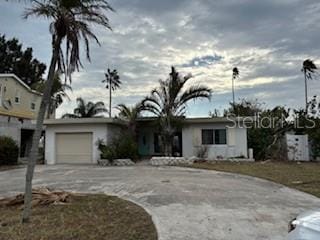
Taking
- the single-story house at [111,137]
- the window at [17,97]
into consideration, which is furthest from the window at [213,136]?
the window at [17,97]

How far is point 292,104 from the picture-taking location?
2836 cm

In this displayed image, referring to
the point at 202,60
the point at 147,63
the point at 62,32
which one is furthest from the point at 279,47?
the point at 62,32

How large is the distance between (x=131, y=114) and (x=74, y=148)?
166 inches

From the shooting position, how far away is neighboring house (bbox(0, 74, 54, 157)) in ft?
87.7

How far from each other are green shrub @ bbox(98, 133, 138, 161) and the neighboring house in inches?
300

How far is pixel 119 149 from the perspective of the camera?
22641 millimetres

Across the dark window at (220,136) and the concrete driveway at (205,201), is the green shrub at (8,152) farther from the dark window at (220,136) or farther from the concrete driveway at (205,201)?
the dark window at (220,136)

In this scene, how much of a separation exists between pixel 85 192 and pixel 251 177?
6.88 metres

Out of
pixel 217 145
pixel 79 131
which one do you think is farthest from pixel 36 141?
pixel 217 145

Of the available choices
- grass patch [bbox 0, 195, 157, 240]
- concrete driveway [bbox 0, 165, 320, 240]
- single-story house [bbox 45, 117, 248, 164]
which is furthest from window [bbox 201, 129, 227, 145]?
grass patch [bbox 0, 195, 157, 240]

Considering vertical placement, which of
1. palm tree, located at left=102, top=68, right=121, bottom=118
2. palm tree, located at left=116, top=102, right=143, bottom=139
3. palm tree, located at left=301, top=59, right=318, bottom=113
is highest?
palm tree, located at left=102, top=68, right=121, bottom=118

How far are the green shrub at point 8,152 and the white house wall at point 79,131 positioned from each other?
6.39 ft

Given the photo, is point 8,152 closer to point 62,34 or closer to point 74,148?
point 74,148

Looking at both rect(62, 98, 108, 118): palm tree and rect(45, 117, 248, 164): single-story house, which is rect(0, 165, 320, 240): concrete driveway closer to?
rect(45, 117, 248, 164): single-story house
